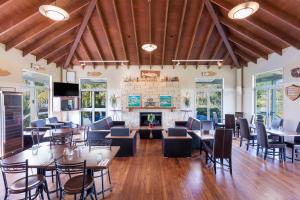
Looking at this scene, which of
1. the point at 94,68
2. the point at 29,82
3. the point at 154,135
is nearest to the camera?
the point at 29,82

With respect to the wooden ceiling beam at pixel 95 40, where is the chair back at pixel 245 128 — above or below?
below

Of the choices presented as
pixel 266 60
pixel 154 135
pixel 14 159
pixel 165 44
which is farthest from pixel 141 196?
pixel 266 60

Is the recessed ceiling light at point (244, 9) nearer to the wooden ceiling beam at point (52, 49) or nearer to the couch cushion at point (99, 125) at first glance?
the couch cushion at point (99, 125)

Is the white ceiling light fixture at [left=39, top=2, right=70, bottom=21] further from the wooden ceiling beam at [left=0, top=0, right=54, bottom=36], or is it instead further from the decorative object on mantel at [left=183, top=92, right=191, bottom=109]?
the decorative object on mantel at [left=183, top=92, right=191, bottom=109]

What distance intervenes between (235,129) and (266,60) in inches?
128

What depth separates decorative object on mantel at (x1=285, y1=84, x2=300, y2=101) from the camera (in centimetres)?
662

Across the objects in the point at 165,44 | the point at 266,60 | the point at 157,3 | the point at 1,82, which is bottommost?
the point at 1,82

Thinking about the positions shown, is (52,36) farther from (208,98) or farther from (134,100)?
(208,98)

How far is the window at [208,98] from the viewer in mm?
10695

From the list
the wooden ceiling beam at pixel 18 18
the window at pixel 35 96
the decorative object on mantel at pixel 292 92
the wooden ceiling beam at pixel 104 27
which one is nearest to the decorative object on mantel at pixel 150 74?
the wooden ceiling beam at pixel 104 27

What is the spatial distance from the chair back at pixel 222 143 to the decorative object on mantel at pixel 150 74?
6.37 meters

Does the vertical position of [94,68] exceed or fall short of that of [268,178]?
it exceeds it

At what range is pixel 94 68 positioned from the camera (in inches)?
417

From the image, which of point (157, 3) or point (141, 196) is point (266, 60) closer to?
point (157, 3)
